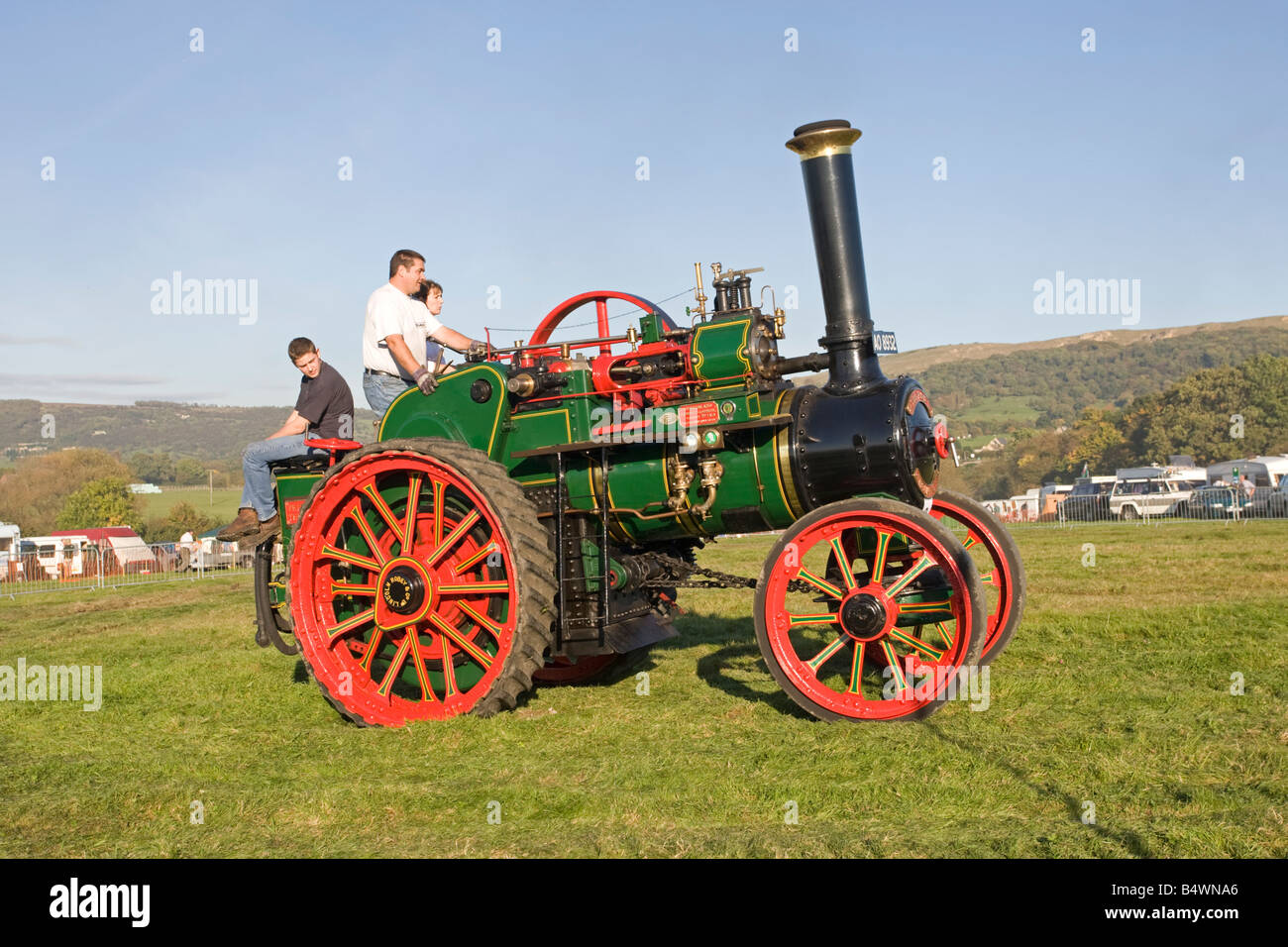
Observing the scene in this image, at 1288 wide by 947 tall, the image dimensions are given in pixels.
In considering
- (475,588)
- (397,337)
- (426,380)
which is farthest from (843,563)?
(397,337)

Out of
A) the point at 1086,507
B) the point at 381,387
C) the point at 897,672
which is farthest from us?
the point at 1086,507

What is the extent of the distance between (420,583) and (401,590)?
0.14 meters

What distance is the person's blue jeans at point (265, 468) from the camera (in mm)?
8047

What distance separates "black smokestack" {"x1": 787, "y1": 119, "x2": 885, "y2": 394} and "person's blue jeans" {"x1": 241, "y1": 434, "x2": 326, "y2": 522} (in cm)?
398

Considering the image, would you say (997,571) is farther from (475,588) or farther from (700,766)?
(475,588)

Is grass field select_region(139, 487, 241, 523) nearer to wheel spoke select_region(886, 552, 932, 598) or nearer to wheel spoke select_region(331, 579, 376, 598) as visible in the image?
wheel spoke select_region(331, 579, 376, 598)

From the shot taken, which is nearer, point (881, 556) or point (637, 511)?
point (881, 556)

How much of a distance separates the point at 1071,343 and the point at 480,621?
597 feet

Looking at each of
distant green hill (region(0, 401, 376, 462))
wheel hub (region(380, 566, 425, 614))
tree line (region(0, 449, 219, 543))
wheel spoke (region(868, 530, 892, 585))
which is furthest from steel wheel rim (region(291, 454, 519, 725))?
distant green hill (region(0, 401, 376, 462))

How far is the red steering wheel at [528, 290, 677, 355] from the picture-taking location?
769cm

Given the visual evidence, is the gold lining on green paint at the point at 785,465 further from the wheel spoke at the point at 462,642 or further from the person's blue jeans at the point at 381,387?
the person's blue jeans at the point at 381,387

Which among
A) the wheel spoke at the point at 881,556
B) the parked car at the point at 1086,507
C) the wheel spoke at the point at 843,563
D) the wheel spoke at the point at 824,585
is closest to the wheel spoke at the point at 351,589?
the wheel spoke at the point at 824,585

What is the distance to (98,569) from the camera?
27688 millimetres

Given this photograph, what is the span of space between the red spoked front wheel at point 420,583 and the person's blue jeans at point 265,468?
0.76 metres
